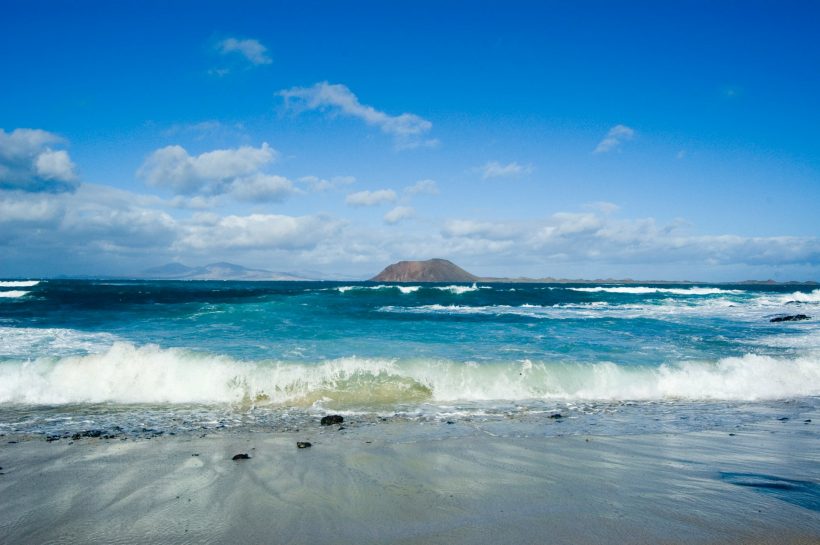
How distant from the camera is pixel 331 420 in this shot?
8.48 metres

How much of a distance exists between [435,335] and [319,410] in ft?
34.5

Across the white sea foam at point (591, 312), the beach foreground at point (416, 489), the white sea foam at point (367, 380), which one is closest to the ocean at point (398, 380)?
the white sea foam at point (367, 380)

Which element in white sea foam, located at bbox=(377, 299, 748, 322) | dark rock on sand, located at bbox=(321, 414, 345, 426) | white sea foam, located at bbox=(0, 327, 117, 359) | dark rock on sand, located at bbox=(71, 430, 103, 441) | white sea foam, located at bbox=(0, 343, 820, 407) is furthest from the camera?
white sea foam, located at bbox=(377, 299, 748, 322)

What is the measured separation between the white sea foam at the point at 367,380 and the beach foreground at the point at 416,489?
3.45 meters

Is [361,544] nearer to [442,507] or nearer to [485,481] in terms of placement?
[442,507]

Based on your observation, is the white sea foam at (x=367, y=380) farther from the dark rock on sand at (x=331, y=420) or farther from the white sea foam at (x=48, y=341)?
the white sea foam at (x=48, y=341)

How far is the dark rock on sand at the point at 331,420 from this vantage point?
8378 mm

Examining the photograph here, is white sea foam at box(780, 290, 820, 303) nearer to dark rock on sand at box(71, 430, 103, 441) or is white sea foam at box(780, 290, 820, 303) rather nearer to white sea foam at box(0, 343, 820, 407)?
white sea foam at box(0, 343, 820, 407)

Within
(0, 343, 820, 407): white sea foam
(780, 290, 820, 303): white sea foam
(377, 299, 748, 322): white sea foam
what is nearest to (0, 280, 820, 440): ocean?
(0, 343, 820, 407): white sea foam

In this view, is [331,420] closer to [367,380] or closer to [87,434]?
[367,380]

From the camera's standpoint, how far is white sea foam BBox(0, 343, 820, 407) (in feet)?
35.2

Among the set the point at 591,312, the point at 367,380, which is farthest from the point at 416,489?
the point at 591,312

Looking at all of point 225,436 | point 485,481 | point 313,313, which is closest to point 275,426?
point 225,436

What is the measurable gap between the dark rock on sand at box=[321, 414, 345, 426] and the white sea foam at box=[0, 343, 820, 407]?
134 cm
